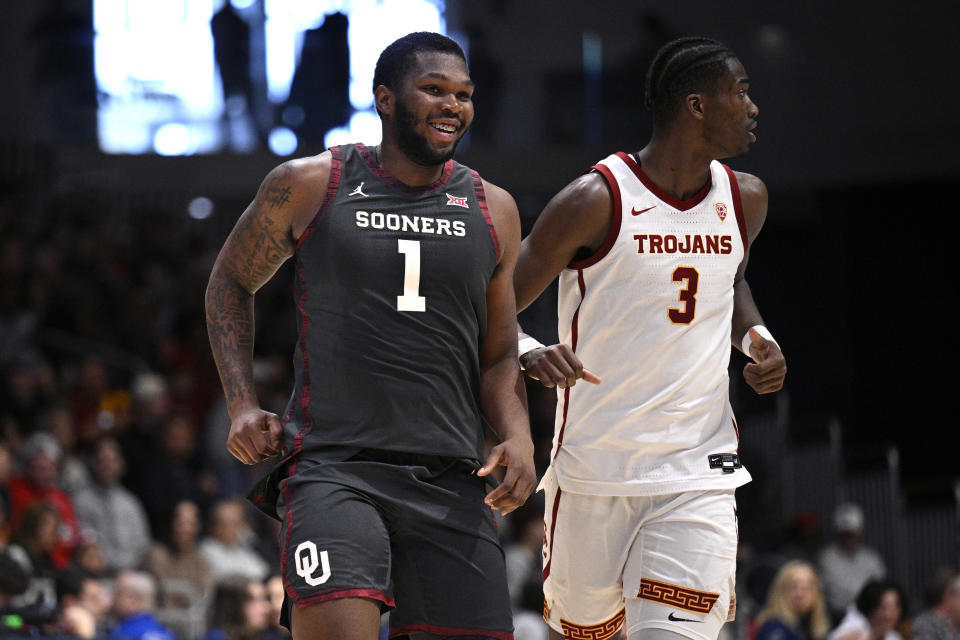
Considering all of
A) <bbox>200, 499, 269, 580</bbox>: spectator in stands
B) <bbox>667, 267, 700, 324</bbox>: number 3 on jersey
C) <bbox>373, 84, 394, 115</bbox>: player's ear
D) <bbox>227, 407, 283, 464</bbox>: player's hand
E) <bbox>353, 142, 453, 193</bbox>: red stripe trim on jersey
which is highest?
<bbox>373, 84, 394, 115</bbox>: player's ear

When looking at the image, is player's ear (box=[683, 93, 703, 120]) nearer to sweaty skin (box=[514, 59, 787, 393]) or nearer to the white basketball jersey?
sweaty skin (box=[514, 59, 787, 393])

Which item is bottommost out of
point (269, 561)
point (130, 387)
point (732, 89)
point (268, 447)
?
point (269, 561)

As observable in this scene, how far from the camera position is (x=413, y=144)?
4.38 metres

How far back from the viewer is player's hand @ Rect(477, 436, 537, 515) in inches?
166

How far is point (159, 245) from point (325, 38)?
9.94ft

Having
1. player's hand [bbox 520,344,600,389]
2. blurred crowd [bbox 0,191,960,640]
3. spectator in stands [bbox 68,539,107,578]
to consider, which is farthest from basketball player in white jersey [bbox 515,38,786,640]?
spectator in stands [bbox 68,539,107,578]

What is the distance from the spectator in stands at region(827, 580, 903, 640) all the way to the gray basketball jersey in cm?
621

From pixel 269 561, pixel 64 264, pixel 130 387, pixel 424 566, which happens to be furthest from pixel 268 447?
pixel 64 264

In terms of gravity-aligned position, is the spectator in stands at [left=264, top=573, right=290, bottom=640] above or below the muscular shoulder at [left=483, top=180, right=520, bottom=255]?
below

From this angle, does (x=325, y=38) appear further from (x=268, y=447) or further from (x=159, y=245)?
(x=268, y=447)

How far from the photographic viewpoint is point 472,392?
4418mm

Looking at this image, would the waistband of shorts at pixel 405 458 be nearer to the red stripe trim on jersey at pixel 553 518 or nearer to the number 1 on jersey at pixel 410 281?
the number 1 on jersey at pixel 410 281

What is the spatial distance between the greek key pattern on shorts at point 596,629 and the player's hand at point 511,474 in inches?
42.0

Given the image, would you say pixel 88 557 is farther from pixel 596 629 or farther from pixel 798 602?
pixel 596 629
